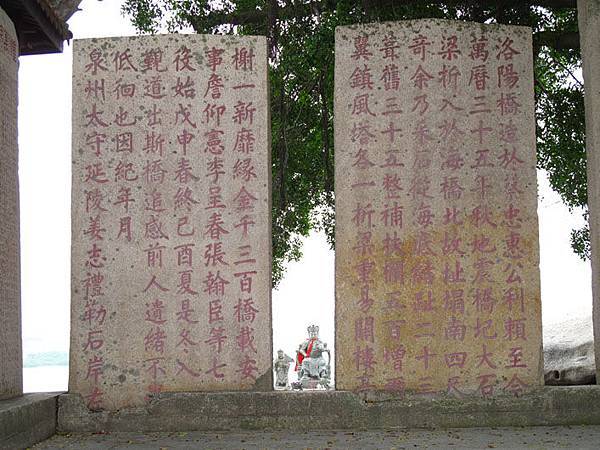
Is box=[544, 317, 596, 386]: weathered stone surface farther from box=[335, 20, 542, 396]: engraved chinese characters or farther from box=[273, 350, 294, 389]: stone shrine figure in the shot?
box=[273, 350, 294, 389]: stone shrine figure

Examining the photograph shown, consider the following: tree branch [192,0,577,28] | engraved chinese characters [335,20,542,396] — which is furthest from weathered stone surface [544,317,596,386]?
tree branch [192,0,577,28]

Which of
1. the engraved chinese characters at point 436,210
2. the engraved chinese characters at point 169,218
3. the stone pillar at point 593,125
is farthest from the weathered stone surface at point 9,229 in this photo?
the stone pillar at point 593,125

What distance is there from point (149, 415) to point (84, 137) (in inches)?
72.0

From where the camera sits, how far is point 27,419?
4.24 meters

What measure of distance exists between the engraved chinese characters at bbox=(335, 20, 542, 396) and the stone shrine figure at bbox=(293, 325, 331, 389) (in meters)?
3.40

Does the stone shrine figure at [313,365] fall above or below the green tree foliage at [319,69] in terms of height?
below

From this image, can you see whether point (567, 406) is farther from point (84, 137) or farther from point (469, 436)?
point (84, 137)

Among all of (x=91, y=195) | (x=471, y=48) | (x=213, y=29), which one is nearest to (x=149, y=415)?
(x=91, y=195)

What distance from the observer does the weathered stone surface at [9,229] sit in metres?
4.48

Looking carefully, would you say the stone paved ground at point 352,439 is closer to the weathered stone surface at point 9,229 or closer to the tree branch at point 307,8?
the weathered stone surface at point 9,229

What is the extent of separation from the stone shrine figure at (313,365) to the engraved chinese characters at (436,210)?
11.2 ft

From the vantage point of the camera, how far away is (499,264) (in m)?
4.82

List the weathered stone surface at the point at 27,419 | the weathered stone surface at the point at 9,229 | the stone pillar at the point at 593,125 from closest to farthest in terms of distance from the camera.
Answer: the weathered stone surface at the point at 27,419, the weathered stone surface at the point at 9,229, the stone pillar at the point at 593,125

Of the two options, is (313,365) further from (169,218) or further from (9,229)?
(9,229)
